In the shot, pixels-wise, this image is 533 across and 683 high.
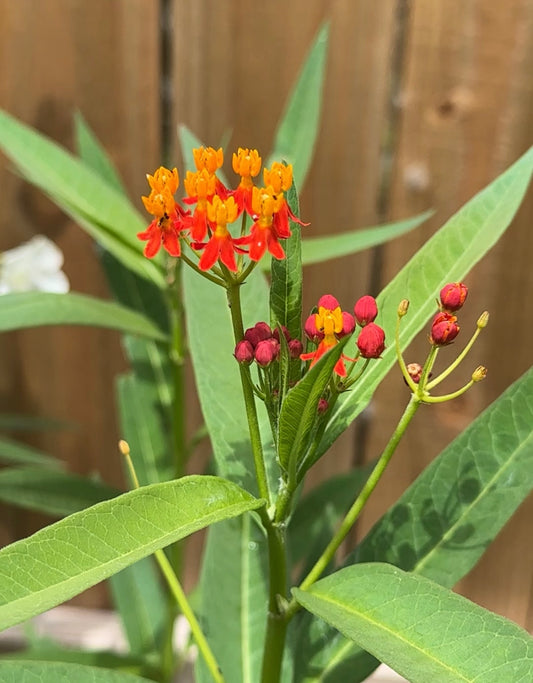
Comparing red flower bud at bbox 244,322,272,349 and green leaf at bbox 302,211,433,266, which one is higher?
red flower bud at bbox 244,322,272,349

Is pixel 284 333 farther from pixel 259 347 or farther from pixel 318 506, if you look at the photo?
pixel 318 506

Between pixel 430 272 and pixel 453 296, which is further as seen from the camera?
pixel 430 272

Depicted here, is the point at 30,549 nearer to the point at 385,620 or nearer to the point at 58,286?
the point at 385,620

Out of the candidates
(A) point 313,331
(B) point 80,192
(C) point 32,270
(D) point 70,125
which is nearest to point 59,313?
(B) point 80,192

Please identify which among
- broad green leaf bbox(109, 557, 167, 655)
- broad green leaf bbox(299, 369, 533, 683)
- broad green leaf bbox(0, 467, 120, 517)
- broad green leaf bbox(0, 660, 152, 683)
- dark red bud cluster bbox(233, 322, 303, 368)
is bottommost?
broad green leaf bbox(109, 557, 167, 655)

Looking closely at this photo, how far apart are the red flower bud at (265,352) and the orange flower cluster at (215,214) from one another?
0.04 metres

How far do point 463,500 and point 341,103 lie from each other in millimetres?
669

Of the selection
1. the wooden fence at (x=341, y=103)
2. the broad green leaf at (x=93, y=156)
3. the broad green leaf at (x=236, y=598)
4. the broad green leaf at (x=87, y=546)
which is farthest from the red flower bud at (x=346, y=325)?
the wooden fence at (x=341, y=103)

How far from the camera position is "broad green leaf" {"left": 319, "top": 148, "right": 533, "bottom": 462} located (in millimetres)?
444

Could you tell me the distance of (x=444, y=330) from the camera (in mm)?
359

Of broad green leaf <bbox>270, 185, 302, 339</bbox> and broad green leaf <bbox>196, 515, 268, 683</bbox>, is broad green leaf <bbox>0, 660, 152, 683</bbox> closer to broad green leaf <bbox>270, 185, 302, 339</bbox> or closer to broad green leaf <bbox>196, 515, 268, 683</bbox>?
broad green leaf <bbox>196, 515, 268, 683</bbox>

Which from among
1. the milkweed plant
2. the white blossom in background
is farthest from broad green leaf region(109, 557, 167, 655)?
the white blossom in background

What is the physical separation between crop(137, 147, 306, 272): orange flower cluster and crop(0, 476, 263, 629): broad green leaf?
Answer: 12 centimetres

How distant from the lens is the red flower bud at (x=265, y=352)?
36 cm
